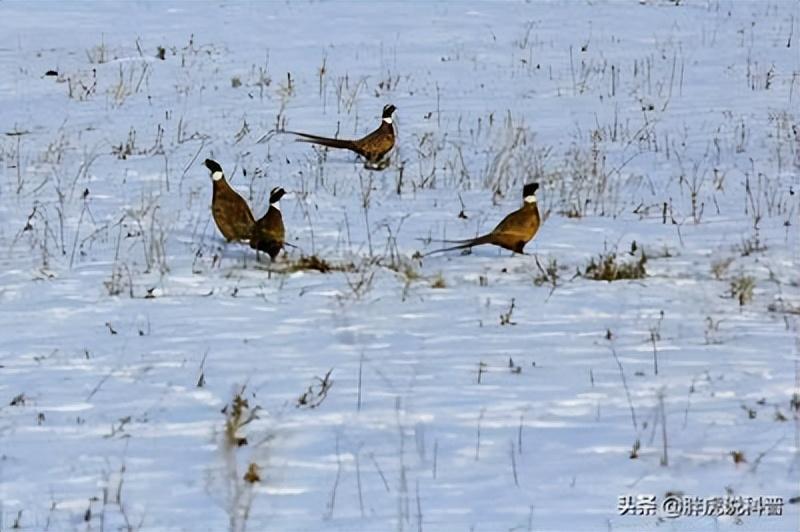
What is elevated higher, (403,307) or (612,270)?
(612,270)

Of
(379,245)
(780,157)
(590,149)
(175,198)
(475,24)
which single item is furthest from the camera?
(475,24)

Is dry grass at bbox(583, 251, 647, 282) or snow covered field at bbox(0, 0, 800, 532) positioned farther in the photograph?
dry grass at bbox(583, 251, 647, 282)

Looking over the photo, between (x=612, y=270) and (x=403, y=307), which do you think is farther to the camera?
(x=612, y=270)

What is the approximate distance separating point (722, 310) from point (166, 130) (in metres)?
7.05

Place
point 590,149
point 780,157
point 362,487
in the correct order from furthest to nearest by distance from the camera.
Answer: point 590,149
point 780,157
point 362,487

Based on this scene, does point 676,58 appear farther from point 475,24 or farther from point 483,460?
point 483,460

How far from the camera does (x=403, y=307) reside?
655cm

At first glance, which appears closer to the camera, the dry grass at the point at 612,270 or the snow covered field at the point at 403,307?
the snow covered field at the point at 403,307

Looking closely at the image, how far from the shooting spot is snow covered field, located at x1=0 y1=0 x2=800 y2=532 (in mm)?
4391

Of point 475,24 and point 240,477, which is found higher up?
point 475,24

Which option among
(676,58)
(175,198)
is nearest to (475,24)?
(676,58)

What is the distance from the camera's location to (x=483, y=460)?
4.57 meters

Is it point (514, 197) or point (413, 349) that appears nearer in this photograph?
point (413, 349)

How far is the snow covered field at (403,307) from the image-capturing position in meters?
4.39
